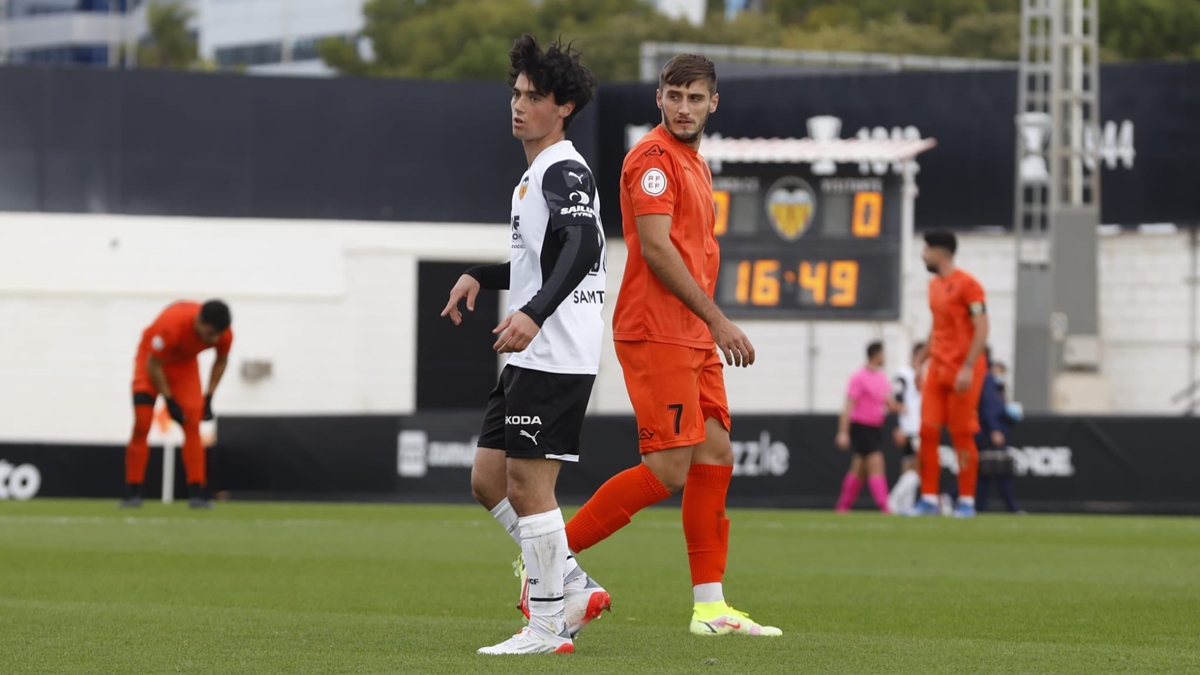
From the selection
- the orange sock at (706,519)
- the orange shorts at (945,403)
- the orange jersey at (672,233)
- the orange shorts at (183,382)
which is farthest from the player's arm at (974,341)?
the orange jersey at (672,233)

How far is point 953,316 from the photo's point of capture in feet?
48.1

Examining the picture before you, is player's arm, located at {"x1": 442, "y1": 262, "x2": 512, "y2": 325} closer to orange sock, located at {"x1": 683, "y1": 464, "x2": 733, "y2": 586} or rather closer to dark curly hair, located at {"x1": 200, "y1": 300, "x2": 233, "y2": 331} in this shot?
orange sock, located at {"x1": 683, "y1": 464, "x2": 733, "y2": 586}

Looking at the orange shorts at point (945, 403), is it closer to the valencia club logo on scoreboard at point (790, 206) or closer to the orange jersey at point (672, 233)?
the orange jersey at point (672, 233)

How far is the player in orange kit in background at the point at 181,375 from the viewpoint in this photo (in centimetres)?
1512

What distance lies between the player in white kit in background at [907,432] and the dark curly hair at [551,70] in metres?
12.9

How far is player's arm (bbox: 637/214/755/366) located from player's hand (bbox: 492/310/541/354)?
32.6 inches

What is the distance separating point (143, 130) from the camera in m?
31.2

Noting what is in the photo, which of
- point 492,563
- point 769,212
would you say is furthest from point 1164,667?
point 769,212

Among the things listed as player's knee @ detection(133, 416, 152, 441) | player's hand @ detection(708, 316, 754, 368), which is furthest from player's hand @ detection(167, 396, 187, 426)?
player's hand @ detection(708, 316, 754, 368)

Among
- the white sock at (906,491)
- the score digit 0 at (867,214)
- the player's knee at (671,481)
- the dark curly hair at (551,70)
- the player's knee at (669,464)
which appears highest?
the score digit 0 at (867,214)

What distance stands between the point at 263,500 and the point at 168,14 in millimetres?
83513

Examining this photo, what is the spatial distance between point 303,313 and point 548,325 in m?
27.5

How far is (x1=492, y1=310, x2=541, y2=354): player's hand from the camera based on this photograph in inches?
226

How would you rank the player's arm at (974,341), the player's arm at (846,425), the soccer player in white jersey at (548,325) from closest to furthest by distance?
1. the soccer player in white jersey at (548,325)
2. the player's arm at (974,341)
3. the player's arm at (846,425)
